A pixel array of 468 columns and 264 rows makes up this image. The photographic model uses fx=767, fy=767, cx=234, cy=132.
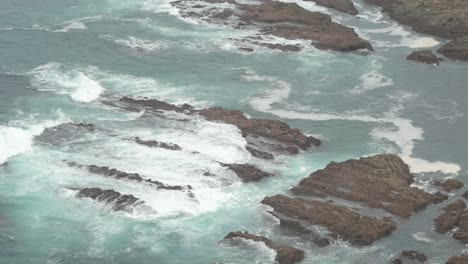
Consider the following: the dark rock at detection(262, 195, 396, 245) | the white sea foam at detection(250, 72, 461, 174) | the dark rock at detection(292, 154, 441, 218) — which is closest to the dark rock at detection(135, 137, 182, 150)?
the dark rock at detection(262, 195, 396, 245)

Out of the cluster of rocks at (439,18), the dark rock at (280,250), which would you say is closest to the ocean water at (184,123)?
the dark rock at (280,250)

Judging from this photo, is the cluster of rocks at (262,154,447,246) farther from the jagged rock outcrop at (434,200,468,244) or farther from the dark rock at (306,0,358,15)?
the dark rock at (306,0,358,15)

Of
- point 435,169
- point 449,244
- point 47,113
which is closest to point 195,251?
point 449,244

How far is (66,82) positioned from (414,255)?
4205 centimetres

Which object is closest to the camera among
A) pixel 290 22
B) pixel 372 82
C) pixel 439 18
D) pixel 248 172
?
pixel 248 172

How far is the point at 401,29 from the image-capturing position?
309 ft

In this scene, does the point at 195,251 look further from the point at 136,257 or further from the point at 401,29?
the point at 401,29

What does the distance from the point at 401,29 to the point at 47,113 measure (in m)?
46.0

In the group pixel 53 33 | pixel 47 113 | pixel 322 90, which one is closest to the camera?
pixel 47 113

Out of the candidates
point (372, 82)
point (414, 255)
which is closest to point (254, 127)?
point (372, 82)

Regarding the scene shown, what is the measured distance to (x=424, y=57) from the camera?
83562mm

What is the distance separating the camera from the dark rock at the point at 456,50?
3314 inches

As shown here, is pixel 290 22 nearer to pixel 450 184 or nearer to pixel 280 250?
pixel 450 184

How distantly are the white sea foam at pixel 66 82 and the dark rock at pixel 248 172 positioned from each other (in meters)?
20.0
